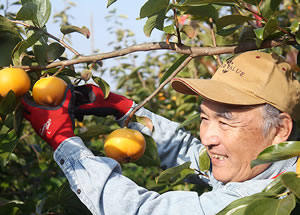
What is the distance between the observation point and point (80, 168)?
4.42ft

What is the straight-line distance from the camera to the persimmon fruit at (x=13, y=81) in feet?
4.26

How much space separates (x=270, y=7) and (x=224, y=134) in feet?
1.37

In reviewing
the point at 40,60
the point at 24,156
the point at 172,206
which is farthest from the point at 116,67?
the point at 172,206

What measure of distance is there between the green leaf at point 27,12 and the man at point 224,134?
26cm

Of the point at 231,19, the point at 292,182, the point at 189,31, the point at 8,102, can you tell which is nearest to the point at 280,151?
the point at 292,182

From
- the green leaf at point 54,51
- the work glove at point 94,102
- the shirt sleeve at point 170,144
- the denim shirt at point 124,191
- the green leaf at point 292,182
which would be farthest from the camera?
the shirt sleeve at point 170,144

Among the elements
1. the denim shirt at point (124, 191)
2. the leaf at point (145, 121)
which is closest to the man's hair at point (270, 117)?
the denim shirt at point (124, 191)

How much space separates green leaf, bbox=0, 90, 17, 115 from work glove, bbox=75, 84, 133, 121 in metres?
0.26

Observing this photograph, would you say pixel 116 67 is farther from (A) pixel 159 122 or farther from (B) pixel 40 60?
Result: (B) pixel 40 60

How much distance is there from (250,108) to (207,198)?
34 cm

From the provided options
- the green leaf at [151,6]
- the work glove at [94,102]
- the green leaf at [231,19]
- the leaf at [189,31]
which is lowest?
the work glove at [94,102]

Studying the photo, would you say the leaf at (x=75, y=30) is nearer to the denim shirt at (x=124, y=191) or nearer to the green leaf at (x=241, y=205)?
the denim shirt at (x=124, y=191)

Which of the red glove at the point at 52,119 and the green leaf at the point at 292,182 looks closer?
the green leaf at the point at 292,182

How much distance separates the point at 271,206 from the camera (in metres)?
0.90
